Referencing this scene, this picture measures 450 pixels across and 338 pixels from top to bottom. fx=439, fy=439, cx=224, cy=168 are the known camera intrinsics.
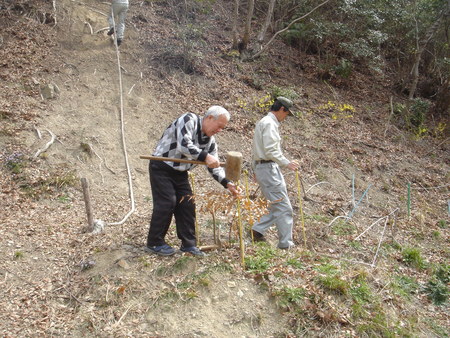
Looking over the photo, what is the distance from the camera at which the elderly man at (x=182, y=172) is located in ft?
14.3

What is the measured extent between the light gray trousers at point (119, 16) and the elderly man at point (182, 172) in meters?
6.71

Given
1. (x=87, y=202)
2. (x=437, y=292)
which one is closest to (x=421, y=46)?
(x=437, y=292)

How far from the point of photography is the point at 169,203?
4.60 meters

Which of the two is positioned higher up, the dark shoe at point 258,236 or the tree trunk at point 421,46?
the tree trunk at point 421,46

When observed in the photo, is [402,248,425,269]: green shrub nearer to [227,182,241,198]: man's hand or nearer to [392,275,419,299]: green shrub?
[392,275,419,299]: green shrub

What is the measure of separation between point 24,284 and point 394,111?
11600mm

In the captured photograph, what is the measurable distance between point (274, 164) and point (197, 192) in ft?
8.44

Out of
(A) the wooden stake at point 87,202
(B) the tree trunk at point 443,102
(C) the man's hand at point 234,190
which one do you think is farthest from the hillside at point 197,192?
(B) the tree trunk at point 443,102

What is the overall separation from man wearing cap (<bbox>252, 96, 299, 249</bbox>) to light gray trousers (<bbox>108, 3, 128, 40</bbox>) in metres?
6.24

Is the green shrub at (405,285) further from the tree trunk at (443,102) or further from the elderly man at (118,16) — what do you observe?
the tree trunk at (443,102)

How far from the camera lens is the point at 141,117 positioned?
9.57 metres

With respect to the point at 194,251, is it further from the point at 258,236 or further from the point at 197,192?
the point at 197,192

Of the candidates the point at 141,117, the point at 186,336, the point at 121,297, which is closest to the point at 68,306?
the point at 121,297

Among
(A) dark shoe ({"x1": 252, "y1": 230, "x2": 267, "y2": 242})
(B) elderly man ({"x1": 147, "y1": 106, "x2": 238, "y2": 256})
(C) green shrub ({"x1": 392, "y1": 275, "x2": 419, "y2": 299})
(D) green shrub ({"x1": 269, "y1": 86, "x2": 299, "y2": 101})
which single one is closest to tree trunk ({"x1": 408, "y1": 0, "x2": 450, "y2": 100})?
(D) green shrub ({"x1": 269, "y1": 86, "x2": 299, "y2": 101})
